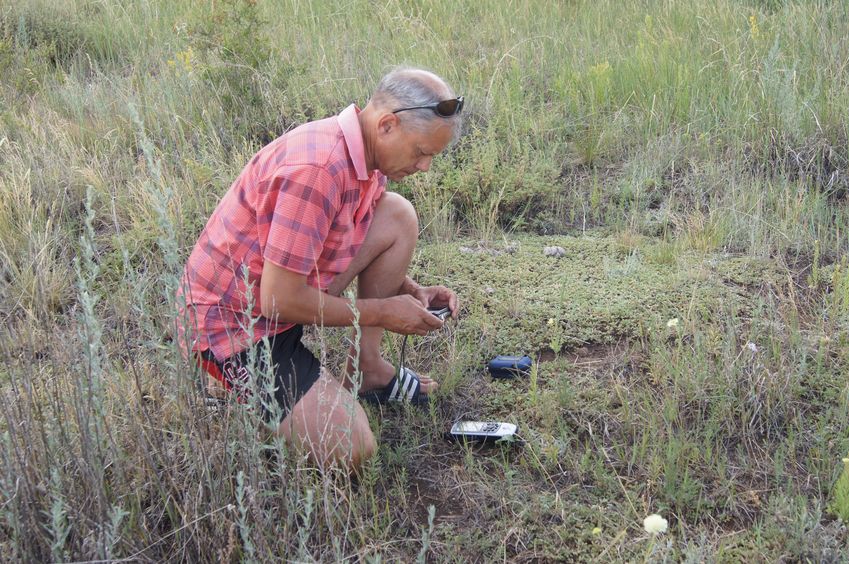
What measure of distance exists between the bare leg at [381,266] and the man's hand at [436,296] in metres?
0.08

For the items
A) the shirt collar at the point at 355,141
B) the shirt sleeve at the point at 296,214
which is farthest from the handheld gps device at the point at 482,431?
the shirt collar at the point at 355,141

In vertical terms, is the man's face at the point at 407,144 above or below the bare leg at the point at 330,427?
above

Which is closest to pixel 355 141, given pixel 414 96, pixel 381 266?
pixel 414 96

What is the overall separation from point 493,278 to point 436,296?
2.81 ft

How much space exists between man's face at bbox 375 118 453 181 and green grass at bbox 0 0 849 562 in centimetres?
80

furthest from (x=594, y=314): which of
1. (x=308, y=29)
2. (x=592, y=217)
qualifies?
(x=308, y=29)

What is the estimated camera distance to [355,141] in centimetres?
286

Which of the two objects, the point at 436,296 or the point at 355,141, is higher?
the point at 355,141

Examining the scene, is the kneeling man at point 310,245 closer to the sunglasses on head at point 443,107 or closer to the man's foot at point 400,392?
the sunglasses on head at point 443,107

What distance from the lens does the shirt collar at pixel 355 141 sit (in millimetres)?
2855

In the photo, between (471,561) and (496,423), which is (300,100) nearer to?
(496,423)

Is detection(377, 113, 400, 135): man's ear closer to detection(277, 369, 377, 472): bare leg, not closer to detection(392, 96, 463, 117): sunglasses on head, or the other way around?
detection(392, 96, 463, 117): sunglasses on head

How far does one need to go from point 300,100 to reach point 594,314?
8.53 feet

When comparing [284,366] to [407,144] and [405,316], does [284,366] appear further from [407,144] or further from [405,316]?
[407,144]
